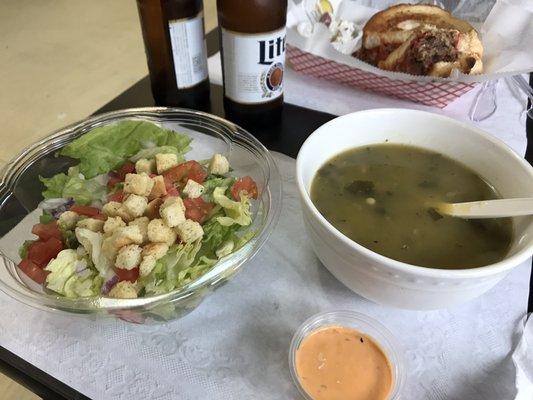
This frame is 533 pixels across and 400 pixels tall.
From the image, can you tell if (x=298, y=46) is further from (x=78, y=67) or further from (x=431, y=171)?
(x=78, y=67)

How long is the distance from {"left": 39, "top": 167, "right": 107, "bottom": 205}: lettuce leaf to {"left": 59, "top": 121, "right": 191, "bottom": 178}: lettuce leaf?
0.02 m

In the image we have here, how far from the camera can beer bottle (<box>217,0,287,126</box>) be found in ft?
3.06

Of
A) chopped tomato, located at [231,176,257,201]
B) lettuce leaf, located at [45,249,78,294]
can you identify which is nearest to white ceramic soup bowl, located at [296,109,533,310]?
chopped tomato, located at [231,176,257,201]

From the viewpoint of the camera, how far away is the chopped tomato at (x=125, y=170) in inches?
34.2

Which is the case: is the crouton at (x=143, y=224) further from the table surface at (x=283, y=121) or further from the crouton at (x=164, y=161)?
the table surface at (x=283, y=121)

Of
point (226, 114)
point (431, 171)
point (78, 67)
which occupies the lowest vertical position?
point (78, 67)

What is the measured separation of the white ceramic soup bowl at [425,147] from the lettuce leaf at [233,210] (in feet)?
0.38

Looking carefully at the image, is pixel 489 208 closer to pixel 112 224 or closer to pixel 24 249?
pixel 112 224

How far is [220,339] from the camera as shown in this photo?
68 centimetres

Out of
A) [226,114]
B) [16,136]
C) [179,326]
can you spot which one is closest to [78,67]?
[16,136]

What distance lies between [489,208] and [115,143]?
0.66 m

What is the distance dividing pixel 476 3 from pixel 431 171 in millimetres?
875

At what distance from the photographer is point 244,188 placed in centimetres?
81

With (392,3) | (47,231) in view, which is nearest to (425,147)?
(47,231)
